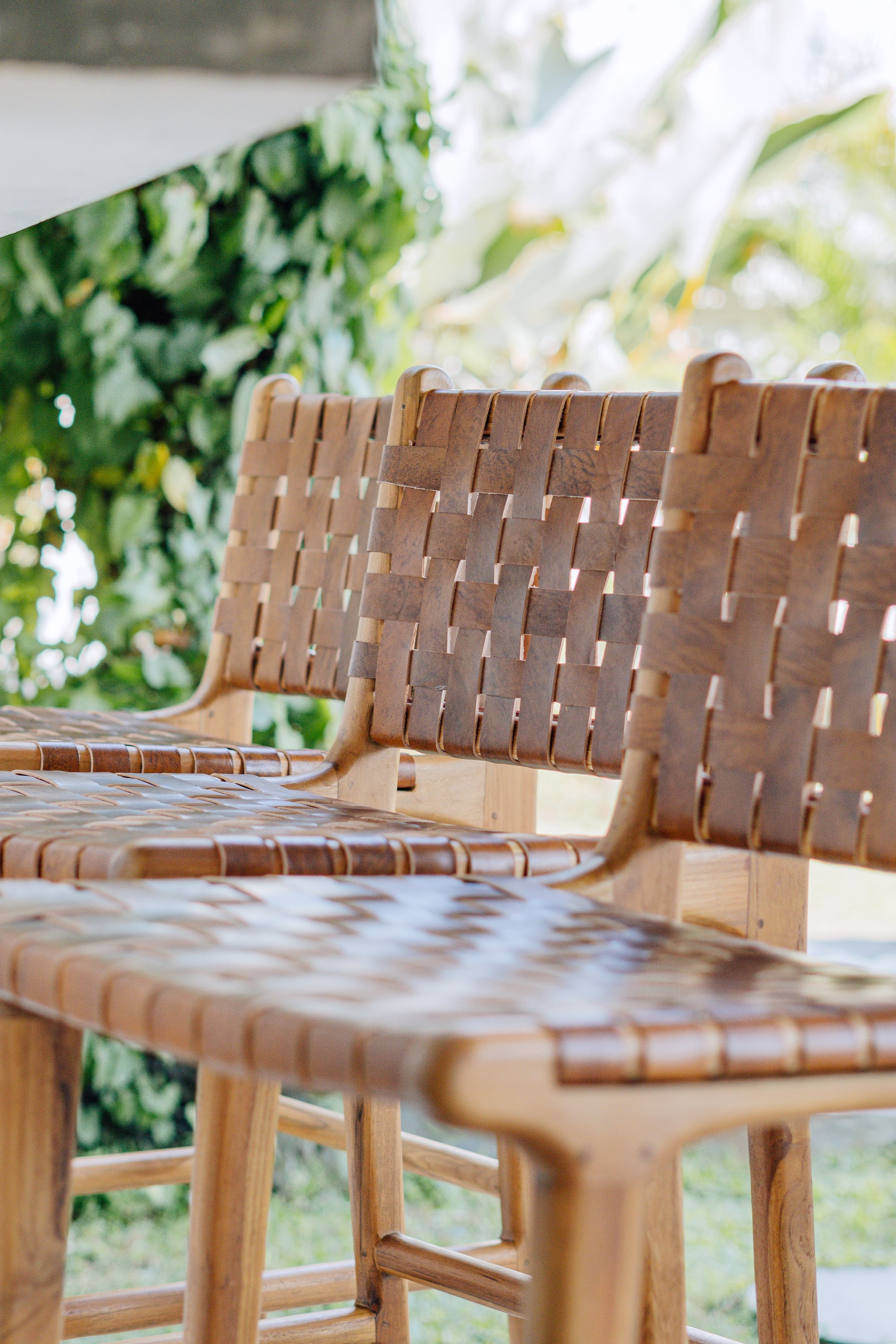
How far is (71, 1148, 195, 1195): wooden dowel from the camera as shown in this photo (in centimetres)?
152

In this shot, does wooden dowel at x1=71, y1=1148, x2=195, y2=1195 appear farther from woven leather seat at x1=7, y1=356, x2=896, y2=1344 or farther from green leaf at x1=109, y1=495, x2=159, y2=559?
green leaf at x1=109, y1=495, x2=159, y2=559

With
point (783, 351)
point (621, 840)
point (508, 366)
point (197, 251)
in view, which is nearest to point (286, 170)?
point (197, 251)

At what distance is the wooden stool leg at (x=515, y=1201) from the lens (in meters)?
1.37

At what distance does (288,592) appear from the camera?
5.10 ft

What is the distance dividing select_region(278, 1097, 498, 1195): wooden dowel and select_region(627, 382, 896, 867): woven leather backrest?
2.58 feet

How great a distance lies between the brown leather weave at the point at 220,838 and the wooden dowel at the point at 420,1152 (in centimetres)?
59

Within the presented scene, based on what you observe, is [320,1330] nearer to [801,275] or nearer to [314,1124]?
[314,1124]

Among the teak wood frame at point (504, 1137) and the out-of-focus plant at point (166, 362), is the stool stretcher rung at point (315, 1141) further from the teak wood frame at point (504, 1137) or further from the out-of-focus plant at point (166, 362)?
the out-of-focus plant at point (166, 362)

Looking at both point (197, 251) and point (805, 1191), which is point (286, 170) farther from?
point (805, 1191)

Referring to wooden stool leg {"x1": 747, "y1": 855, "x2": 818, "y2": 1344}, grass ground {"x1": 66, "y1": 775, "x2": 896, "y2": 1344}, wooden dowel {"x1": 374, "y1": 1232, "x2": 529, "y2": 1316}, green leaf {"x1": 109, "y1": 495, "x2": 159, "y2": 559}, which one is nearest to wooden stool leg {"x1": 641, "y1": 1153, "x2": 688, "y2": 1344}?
wooden stool leg {"x1": 747, "y1": 855, "x2": 818, "y2": 1344}

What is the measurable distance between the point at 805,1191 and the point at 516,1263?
48 cm

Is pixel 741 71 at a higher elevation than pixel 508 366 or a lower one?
higher

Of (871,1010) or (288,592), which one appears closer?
(871,1010)

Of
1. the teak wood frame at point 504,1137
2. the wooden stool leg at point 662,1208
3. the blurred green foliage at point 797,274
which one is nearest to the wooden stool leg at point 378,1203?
the teak wood frame at point 504,1137
